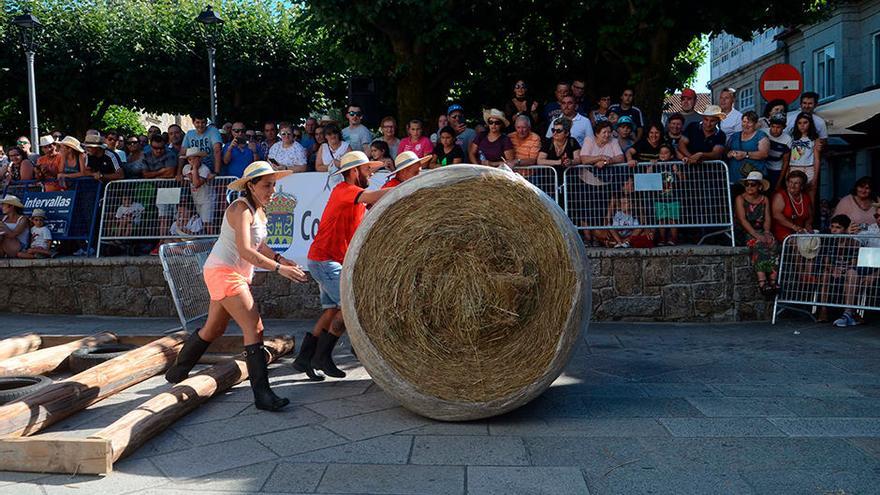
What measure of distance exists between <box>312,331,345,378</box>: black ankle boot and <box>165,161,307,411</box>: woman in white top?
33.8 inches

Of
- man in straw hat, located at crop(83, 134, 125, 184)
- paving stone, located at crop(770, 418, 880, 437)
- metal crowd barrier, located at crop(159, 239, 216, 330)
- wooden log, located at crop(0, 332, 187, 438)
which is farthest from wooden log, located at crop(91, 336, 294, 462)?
man in straw hat, located at crop(83, 134, 125, 184)

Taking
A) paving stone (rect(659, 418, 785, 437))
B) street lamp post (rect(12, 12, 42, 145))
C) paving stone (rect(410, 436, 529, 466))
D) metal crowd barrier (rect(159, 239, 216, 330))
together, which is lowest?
paving stone (rect(659, 418, 785, 437))

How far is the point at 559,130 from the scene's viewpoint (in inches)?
386

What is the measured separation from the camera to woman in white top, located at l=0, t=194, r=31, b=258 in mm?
10734

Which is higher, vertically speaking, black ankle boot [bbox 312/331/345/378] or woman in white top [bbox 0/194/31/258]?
woman in white top [bbox 0/194/31/258]

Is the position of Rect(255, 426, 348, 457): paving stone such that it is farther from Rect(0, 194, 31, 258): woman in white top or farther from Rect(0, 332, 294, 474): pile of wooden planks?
Rect(0, 194, 31, 258): woman in white top

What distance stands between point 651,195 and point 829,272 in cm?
212

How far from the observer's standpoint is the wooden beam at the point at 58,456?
4270 mm

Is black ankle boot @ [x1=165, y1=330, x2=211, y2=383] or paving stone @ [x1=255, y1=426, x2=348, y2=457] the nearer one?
paving stone @ [x1=255, y1=426, x2=348, y2=457]

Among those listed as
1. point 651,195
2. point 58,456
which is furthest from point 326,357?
point 651,195

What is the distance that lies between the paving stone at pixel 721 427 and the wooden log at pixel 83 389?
12.8 ft

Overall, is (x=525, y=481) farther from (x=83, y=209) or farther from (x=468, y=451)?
(x=83, y=209)

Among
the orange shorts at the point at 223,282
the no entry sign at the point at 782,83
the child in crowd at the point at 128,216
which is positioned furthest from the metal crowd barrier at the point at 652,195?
the child in crowd at the point at 128,216

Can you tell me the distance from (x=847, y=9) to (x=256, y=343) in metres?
25.3
